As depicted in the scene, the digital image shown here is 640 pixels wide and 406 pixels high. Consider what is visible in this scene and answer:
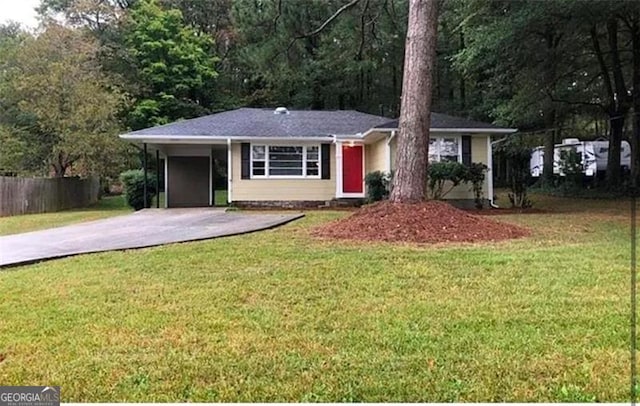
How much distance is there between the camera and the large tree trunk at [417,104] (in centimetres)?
957

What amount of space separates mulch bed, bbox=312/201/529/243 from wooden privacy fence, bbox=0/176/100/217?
1169cm

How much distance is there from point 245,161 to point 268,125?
1785mm

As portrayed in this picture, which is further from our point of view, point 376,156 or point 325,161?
point 325,161

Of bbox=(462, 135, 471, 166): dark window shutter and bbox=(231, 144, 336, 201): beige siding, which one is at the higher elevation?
bbox=(462, 135, 471, 166): dark window shutter

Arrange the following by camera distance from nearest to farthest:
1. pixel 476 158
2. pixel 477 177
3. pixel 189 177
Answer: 1. pixel 477 177
2. pixel 476 158
3. pixel 189 177

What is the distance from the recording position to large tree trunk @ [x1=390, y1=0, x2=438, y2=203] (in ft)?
31.4

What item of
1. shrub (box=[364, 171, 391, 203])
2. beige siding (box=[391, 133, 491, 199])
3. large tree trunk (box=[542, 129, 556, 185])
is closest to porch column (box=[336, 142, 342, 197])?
shrub (box=[364, 171, 391, 203])

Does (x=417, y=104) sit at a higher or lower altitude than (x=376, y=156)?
higher

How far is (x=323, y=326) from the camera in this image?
3.82 m

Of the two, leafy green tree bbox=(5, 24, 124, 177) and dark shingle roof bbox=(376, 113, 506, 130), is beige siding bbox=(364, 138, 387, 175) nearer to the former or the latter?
dark shingle roof bbox=(376, 113, 506, 130)

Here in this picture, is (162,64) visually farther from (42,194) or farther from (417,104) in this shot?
(417,104)

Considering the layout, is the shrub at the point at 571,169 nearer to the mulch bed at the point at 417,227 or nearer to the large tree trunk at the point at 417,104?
the large tree trunk at the point at 417,104

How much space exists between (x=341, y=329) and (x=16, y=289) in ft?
11.0

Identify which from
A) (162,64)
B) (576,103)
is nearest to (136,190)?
(162,64)
